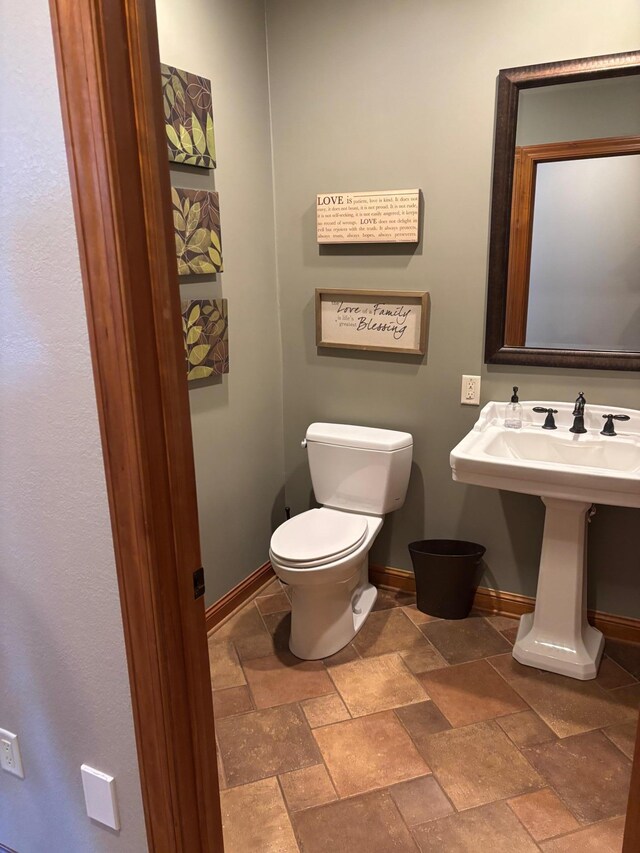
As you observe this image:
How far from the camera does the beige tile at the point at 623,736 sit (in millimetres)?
1906

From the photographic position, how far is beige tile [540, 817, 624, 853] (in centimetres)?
158

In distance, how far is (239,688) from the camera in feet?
7.25

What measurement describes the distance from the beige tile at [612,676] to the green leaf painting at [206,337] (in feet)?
5.97

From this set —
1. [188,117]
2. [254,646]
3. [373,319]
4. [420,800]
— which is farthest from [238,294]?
[420,800]

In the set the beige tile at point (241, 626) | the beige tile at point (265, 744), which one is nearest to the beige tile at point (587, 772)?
the beige tile at point (265, 744)

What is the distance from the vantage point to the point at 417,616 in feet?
8.68

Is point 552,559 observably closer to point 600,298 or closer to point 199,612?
point 600,298

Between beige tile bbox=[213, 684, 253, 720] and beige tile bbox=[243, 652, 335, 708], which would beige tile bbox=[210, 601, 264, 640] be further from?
beige tile bbox=[213, 684, 253, 720]

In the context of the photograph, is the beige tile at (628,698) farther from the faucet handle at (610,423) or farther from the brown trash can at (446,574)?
the faucet handle at (610,423)

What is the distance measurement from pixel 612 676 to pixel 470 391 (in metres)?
1.17

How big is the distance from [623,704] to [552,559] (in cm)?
52

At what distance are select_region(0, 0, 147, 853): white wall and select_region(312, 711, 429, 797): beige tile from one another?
780 millimetres

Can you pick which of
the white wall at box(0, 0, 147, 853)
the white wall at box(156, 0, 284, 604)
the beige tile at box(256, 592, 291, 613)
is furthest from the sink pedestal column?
the white wall at box(0, 0, 147, 853)

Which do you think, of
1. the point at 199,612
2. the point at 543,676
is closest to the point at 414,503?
the point at 543,676
